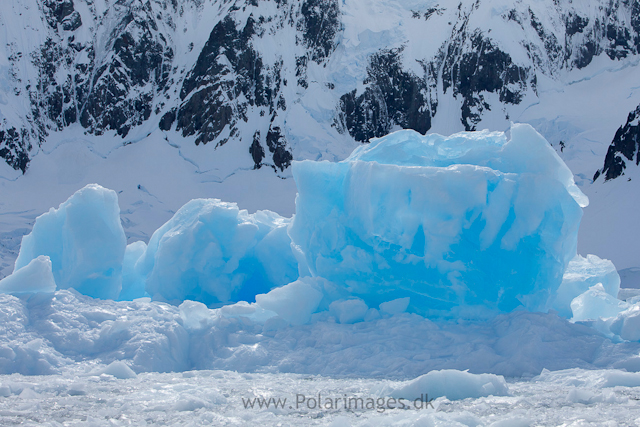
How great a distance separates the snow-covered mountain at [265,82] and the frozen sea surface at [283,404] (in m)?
28.4

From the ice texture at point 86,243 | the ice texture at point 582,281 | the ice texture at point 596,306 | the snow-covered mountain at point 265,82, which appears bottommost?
the ice texture at point 596,306

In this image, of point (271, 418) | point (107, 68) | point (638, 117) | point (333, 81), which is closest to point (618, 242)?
point (638, 117)

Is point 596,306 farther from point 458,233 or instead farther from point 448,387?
point 448,387

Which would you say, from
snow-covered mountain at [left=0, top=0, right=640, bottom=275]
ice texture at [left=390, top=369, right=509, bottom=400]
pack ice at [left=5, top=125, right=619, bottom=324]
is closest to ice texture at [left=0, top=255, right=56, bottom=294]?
pack ice at [left=5, top=125, right=619, bottom=324]

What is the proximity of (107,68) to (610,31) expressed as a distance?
3545cm

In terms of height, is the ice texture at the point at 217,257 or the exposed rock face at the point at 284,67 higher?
the exposed rock face at the point at 284,67

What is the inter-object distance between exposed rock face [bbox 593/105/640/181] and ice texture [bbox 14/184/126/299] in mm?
26627

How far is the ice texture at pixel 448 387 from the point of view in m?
3.80

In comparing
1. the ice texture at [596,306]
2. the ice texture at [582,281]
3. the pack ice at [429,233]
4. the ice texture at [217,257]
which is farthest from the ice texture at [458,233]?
the ice texture at [217,257]

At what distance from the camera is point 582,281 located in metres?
8.97

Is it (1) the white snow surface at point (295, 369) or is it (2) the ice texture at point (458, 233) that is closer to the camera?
(1) the white snow surface at point (295, 369)

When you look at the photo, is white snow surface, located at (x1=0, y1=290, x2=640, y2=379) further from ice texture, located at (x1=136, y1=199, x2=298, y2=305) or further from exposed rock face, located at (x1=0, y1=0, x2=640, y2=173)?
exposed rock face, located at (x1=0, y1=0, x2=640, y2=173)

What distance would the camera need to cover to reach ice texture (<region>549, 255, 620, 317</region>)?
8466 mm

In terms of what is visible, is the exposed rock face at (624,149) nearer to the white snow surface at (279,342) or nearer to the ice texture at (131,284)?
the white snow surface at (279,342)
